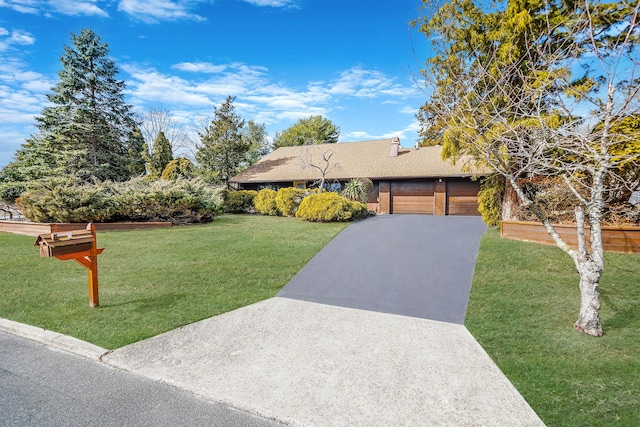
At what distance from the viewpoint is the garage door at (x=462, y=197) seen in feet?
53.4

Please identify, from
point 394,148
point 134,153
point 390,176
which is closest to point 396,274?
point 390,176

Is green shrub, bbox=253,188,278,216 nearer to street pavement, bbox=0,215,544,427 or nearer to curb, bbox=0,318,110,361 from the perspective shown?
street pavement, bbox=0,215,544,427

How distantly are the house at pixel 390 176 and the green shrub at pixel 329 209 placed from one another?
14.8 feet

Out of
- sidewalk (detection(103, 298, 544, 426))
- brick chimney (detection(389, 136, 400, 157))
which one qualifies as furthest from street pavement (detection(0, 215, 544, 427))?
brick chimney (detection(389, 136, 400, 157))

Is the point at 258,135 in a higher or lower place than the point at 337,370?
higher

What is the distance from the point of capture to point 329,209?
41.8ft

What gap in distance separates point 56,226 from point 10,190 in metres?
13.3

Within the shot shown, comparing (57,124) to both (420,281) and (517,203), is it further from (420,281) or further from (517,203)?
(517,203)

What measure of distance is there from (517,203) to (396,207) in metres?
7.90

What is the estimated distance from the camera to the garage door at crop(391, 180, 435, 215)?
17.1 meters

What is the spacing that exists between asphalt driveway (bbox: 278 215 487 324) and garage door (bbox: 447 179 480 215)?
6.30m

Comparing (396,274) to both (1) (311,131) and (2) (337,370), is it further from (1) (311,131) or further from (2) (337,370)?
(1) (311,131)

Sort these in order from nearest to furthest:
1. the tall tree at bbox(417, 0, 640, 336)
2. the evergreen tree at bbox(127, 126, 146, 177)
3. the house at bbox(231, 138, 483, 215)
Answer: the tall tree at bbox(417, 0, 640, 336)
the house at bbox(231, 138, 483, 215)
the evergreen tree at bbox(127, 126, 146, 177)

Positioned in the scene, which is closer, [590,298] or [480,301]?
[590,298]
